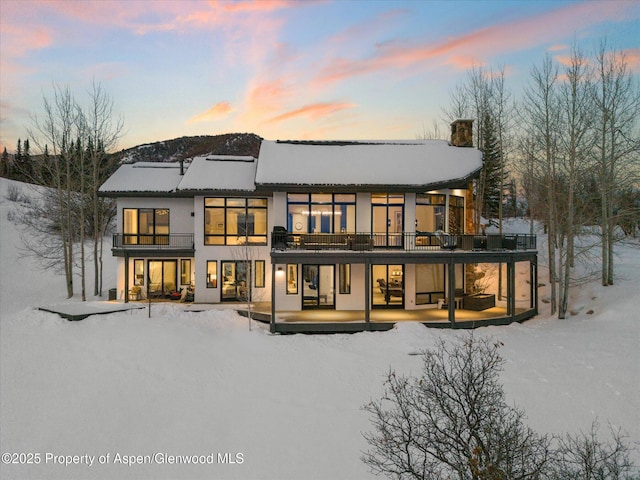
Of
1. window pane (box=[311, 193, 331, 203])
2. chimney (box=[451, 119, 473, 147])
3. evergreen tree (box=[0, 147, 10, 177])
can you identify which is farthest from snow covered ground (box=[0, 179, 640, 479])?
→ evergreen tree (box=[0, 147, 10, 177])

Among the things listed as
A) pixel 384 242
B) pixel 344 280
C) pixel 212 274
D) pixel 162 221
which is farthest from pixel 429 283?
pixel 162 221

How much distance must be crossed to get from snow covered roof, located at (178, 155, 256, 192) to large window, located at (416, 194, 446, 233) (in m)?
8.49

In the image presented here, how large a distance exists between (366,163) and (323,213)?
3.45m

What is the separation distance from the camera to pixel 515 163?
27.2m

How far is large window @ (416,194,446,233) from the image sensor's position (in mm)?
19453

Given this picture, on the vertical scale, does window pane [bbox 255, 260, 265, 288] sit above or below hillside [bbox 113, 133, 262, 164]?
below

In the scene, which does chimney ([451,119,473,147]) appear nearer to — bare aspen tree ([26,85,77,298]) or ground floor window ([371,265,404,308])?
ground floor window ([371,265,404,308])

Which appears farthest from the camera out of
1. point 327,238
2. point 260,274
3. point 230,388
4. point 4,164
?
point 4,164

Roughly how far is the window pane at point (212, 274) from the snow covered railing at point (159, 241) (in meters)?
1.66

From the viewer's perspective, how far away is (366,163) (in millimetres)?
20000

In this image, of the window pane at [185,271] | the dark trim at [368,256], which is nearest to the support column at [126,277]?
the window pane at [185,271]

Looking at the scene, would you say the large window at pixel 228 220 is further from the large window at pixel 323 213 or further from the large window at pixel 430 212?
the large window at pixel 430 212

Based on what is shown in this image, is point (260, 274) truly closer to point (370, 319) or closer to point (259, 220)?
point (259, 220)

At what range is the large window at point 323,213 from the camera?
19172 mm
